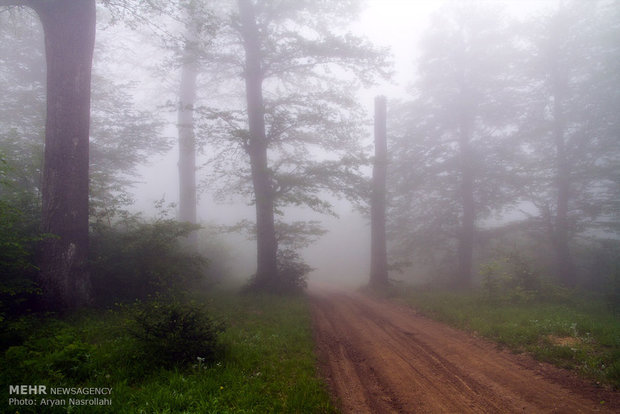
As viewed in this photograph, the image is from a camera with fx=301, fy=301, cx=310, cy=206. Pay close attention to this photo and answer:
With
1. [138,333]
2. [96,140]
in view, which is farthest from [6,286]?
[96,140]

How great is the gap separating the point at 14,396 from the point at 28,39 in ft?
55.0

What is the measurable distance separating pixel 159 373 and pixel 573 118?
19916mm

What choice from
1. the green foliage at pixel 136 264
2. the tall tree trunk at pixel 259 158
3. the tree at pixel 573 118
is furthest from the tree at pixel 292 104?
the tree at pixel 573 118

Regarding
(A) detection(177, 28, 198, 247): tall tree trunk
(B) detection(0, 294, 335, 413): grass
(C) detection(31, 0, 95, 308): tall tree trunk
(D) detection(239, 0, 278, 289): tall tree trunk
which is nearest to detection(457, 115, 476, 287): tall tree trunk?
(D) detection(239, 0, 278, 289): tall tree trunk

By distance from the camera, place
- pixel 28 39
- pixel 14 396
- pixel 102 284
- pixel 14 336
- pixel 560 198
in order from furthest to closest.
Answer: pixel 560 198, pixel 28 39, pixel 102 284, pixel 14 336, pixel 14 396

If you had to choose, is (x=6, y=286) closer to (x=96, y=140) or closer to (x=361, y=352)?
(x=361, y=352)

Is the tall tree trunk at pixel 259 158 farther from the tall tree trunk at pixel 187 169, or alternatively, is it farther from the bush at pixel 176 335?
the bush at pixel 176 335

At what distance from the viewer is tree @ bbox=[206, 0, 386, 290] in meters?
11.8

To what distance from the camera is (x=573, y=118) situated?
15.0 meters

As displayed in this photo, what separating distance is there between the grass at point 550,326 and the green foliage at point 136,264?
8.45 meters

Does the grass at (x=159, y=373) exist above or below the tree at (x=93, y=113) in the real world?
below

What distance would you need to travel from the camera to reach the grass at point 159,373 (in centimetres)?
406

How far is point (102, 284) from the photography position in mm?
8500

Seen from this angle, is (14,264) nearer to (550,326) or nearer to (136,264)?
(136,264)
